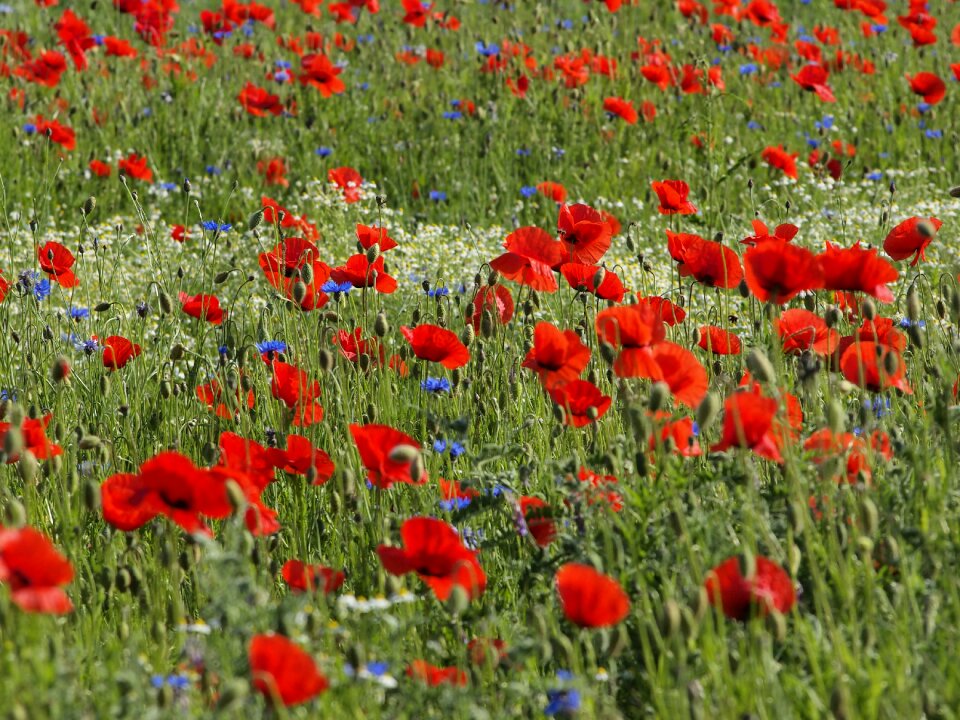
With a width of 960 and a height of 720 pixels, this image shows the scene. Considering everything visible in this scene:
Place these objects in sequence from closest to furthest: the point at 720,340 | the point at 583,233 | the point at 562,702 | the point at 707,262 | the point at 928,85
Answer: the point at 562,702
the point at 707,262
the point at 720,340
the point at 583,233
the point at 928,85

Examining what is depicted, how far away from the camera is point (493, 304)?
10.2 feet

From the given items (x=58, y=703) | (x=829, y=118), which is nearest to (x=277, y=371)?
(x=58, y=703)

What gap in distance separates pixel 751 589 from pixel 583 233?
1312mm

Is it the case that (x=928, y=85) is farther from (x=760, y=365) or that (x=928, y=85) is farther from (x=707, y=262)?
(x=760, y=365)

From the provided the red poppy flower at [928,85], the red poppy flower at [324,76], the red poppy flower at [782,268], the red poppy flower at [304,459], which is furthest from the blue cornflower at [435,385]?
the red poppy flower at [928,85]

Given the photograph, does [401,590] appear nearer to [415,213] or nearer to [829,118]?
[415,213]

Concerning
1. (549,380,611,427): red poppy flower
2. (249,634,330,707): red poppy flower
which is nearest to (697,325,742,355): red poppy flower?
(549,380,611,427): red poppy flower

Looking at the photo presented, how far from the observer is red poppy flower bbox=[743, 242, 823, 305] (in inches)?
87.7

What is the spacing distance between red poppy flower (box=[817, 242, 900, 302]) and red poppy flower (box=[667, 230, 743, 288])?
396 millimetres

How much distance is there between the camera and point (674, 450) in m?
2.34

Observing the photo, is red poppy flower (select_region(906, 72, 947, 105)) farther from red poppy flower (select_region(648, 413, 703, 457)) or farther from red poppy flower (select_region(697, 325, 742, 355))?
red poppy flower (select_region(648, 413, 703, 457))

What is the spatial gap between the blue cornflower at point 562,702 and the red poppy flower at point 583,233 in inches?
50.4

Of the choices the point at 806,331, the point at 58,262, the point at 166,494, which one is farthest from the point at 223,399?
the point at 806,331

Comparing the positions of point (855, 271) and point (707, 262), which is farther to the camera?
point (707, 262)
